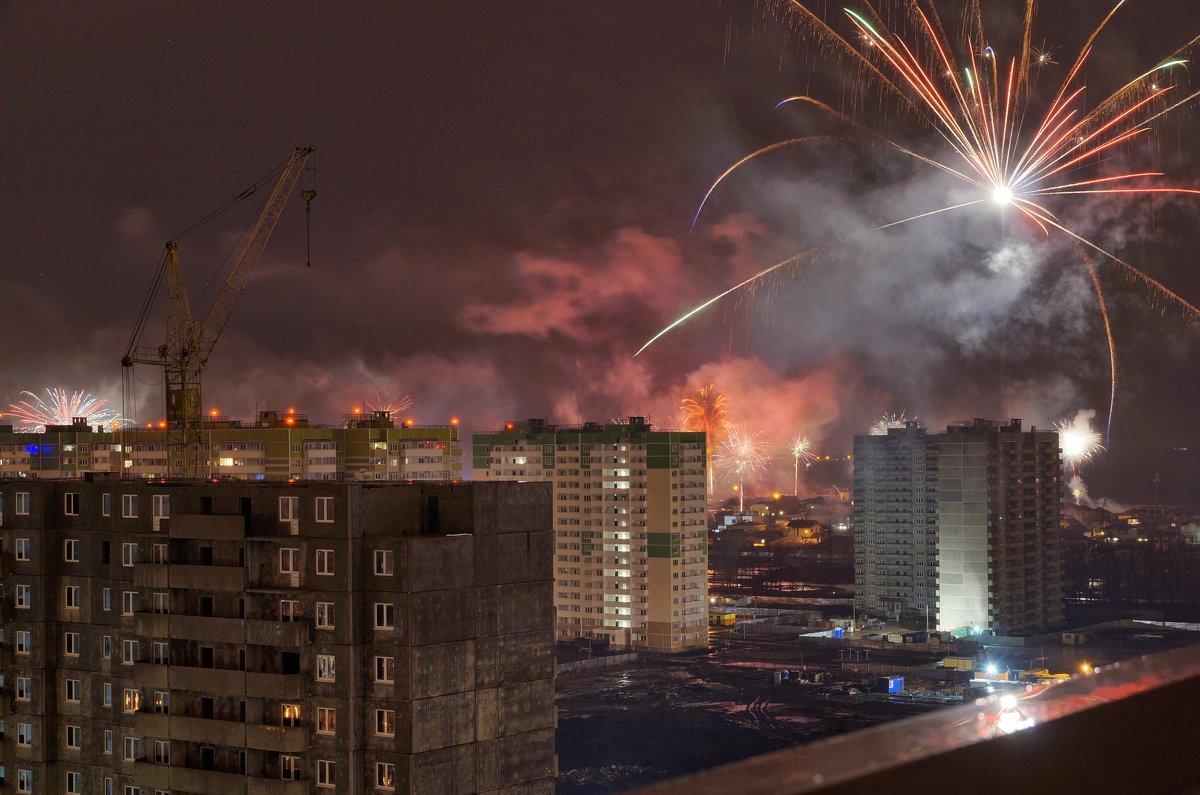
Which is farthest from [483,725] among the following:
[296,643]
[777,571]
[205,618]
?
[777,571]

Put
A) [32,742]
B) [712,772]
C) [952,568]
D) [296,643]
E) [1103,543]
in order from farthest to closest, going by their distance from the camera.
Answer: [1103,543]
[952,568]
[32,742]
[296,643]
[712,772]

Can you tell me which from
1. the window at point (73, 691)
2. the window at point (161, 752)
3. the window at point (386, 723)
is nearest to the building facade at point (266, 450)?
the window at point (73, 691)

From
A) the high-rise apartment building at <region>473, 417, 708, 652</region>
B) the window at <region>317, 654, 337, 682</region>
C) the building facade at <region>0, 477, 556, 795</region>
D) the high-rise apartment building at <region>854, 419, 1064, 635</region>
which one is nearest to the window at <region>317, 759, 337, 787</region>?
the building facade at <region>0, 477, 556, 795</region>

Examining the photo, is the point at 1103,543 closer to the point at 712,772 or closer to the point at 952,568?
the point at 952,568

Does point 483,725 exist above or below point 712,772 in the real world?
below

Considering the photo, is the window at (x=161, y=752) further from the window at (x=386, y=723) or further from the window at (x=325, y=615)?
the window at (x=386, y=723)

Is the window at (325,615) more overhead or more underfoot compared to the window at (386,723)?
more overhead

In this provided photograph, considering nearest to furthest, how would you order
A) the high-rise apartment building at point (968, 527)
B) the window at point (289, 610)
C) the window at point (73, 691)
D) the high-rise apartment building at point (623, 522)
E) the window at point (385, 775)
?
1. the window at point (385, 775)
2. the window at point (289, 610)
3. the window at point (73, 691)
4. the high-rise apartment building at point (623, 522)
5. the high-rise apartment building at point (968, 527)
